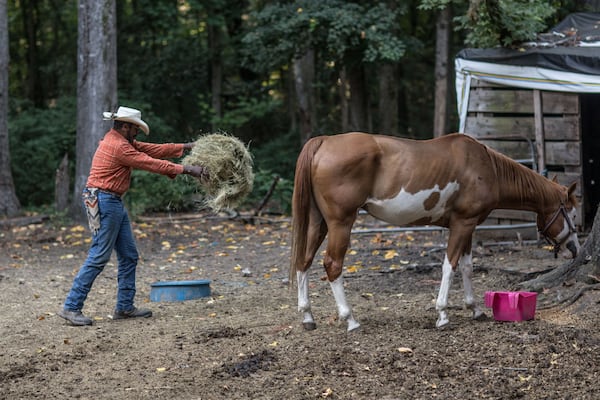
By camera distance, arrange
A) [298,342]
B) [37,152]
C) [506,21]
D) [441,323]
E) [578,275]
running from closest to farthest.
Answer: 1. [298,342]
2. [441,323]
3. [578,275]
4. [506,21]
5. [37,152]

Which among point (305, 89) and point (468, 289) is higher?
point (305, 89)

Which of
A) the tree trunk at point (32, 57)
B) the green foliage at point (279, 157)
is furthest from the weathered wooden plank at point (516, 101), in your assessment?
the tree trunk at point (32, 57)

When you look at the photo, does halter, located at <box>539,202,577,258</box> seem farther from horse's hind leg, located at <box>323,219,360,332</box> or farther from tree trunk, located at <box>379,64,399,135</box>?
tree trunk, located at <box>379,64,399,135</box>

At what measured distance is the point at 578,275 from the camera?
23.7 feet

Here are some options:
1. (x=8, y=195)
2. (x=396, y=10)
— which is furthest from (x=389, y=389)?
(x=396, y=10)

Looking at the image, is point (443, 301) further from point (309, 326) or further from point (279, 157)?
point (279, 157)

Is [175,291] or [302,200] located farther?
[175,291]

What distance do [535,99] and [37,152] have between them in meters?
12.9

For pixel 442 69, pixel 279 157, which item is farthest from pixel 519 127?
pixel 279 157

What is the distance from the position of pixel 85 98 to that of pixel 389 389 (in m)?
10.6

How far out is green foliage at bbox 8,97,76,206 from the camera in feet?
64.0

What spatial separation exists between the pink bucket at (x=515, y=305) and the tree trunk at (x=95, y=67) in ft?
30.9

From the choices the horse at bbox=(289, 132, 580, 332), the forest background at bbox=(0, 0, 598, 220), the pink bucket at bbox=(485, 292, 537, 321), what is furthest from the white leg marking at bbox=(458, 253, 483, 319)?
the forest background at bbox=(0, 0, 598, 220)

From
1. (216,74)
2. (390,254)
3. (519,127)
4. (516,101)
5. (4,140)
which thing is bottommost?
(390,254)
